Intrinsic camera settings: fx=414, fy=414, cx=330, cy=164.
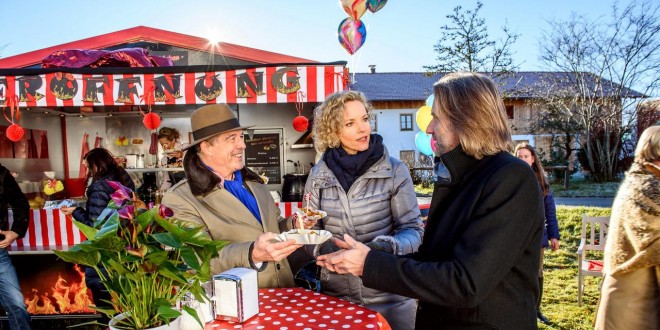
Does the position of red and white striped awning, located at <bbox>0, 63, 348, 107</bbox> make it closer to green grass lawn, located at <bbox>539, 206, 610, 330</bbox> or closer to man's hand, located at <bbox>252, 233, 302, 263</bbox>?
man's hand, located at <bbox>252, 233, 302, 263</bbox>

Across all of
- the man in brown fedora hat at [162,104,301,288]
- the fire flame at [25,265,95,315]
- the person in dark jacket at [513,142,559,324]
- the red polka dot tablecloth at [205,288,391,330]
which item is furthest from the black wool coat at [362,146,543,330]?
the fire flame at [25,265,95,315]

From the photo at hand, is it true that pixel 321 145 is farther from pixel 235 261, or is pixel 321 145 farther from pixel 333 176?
pixel 235 261

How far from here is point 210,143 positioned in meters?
2.48

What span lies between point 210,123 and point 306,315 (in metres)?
1.26

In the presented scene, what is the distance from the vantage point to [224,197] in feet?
7.67

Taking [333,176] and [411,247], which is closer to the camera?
[411,247]

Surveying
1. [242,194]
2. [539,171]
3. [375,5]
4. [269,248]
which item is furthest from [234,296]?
[375,5]

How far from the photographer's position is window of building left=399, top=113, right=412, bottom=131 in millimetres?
31948

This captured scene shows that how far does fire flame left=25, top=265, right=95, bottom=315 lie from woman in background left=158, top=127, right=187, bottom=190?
182cm

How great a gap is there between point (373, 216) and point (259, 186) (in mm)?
776

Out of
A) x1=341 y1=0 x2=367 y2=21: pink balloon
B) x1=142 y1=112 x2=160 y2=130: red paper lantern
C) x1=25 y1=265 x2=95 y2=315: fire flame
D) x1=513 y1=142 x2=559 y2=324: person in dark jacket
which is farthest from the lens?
x1=341 y1=0 x2=367 y2=21: pink balloon

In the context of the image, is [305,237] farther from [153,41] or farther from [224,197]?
[153,41]

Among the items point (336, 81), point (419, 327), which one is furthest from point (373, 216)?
point (336, 81)

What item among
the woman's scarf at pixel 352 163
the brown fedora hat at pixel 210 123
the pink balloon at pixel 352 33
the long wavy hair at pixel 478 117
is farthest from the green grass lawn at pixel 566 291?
the pink balloon at pixel 352 33
